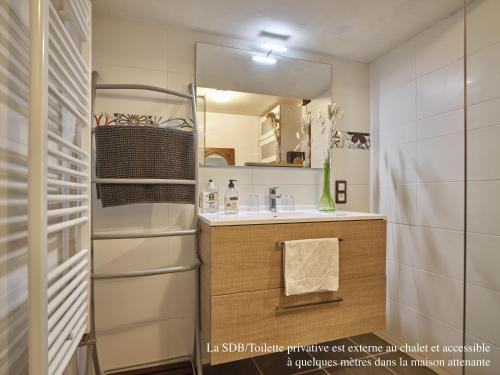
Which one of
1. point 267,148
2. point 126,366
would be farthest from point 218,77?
point 126,366

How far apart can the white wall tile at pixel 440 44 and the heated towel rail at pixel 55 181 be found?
1.64 m

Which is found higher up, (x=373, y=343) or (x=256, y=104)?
(x=256, y=104)

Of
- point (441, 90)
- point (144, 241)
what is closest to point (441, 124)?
point (441, 90)

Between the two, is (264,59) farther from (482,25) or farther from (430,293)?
(430,293)

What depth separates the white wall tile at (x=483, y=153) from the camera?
1125 millimetres

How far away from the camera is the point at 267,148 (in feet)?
5.23

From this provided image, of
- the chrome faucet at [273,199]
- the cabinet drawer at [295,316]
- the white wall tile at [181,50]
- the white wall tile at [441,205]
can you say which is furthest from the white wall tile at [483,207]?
the white wall tile at [181,50]

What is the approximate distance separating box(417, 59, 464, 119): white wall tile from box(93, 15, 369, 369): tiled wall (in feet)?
3.58

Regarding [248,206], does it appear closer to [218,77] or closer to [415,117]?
[218,77]

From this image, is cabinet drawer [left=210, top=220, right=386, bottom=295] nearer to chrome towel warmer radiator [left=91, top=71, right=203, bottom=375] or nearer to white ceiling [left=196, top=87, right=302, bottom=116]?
chrome towel warmer radiator [left=91, top=71, right=203, bottom=375]

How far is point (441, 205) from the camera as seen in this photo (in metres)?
1.39

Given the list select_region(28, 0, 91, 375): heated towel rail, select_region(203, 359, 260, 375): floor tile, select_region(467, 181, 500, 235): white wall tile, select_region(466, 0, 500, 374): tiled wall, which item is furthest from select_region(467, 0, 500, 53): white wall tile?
select_region(203, 359, 260, 375): floor tile

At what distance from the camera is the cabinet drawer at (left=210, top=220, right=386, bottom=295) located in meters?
1.08

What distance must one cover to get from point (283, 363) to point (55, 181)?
1.42 m
